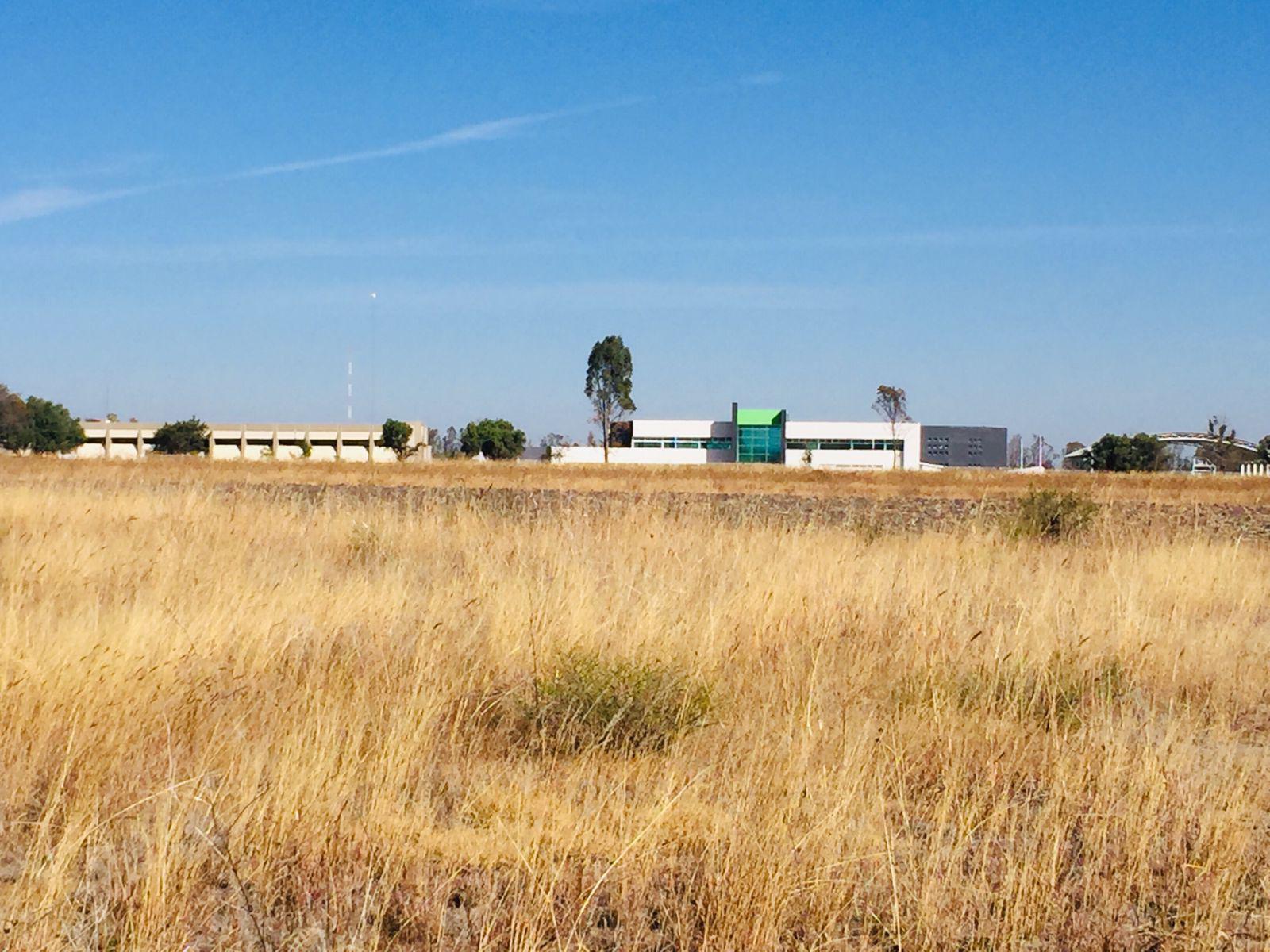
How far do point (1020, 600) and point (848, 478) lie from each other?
45203 mm

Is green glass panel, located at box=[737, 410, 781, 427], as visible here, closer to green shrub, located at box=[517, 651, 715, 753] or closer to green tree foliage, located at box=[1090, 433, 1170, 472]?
green tree foliage, located at box=[1090, 433, 1170, 472]

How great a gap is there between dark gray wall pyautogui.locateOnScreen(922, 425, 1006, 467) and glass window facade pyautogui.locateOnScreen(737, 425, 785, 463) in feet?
75.6

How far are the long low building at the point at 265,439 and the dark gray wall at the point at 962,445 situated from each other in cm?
5517

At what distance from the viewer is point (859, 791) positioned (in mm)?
3992

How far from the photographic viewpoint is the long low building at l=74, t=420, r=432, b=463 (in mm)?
116875

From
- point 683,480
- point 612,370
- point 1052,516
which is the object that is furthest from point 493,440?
point 1052,516

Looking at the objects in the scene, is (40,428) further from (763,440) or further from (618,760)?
(618,760)

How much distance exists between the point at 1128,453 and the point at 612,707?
312ft

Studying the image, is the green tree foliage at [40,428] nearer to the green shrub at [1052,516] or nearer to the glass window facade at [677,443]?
the glass window facade at [677,443]

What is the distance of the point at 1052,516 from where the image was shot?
16031mm

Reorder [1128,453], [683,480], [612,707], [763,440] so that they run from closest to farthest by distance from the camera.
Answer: [612,707] → [683,480] → [1128,453] → [763,440]

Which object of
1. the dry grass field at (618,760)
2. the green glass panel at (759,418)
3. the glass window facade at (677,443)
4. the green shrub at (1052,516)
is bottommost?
the dry grass field at (618,760)

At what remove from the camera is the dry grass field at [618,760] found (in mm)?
3213

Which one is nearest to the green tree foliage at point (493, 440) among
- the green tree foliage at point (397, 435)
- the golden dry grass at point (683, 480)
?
the green tree foliage at point (397, 435)
